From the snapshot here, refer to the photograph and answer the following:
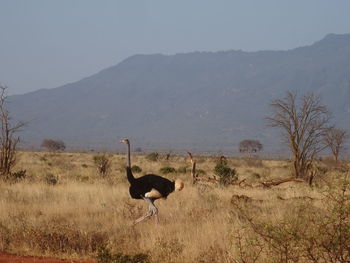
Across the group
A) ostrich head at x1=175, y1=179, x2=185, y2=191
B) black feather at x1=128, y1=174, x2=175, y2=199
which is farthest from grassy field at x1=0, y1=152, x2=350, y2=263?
ostrich head at x1=175, y1=179, x2=185, y2=191

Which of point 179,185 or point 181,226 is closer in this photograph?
point 181,226

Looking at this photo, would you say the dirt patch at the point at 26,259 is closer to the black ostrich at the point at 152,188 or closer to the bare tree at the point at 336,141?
the black ostrich at the point at 152,188

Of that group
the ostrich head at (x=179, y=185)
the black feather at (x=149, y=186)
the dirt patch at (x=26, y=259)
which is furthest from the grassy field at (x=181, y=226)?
the ostrich head at (x=179, y=185)

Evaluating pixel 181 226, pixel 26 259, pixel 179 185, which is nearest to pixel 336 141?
pixel 179 185

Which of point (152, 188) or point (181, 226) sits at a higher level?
point (152, 188)

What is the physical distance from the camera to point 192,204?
1338cm

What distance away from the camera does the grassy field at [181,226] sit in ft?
22.2

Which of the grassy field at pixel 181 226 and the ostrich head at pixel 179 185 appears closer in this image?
the grassy field at pixel 181 226

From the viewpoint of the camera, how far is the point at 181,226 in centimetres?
1073

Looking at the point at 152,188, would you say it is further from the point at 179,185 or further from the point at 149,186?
the point at 179,185

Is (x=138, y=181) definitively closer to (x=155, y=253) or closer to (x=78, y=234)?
(x=78, y=234)

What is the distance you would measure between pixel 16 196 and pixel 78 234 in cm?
517

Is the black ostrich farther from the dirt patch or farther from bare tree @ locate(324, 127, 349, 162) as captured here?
bare tree @ locate(324, 127, 349, 162)

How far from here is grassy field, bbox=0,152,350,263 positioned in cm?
676
